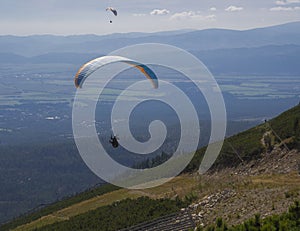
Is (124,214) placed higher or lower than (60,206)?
higher

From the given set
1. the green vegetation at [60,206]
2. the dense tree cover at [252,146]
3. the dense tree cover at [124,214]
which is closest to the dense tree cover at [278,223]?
the dense tree cover at [124,214]

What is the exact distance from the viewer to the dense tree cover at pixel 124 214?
26.8 meters

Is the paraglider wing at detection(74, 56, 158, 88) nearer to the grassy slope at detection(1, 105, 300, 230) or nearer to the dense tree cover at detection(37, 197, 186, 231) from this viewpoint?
the dense tree cover at detection(37, 197, 186, 231)

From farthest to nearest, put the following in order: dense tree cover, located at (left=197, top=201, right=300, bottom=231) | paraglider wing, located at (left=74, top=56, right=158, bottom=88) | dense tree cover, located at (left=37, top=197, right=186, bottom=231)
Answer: paraglider wing, located at (left=74, top=56, right=158, bottom=88) < dense tree cover, located at (left=37, top=197, right=186, bottom=231) < dense tree cover, located at (left=197, top=201, right=300, bottom=231)

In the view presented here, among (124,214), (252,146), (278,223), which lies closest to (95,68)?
(124,214)

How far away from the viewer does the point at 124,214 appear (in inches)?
1140

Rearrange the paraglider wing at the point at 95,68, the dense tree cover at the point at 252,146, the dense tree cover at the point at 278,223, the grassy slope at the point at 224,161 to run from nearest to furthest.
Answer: the dense tree cover at the point at 278,223 → the paraglider wing at the point at 95,68 → the grassy slope at the point at 224,161 → the dense tree cover at the point at 252,146

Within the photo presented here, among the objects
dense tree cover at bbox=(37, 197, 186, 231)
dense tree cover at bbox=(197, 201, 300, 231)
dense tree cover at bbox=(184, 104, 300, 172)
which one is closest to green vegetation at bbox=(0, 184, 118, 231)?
dense tree cover at bbox=(184, 104, 300, 172)

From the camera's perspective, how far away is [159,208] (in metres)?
27.9

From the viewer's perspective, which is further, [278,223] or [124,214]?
[124,214]

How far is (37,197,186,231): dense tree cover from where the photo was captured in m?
26.8

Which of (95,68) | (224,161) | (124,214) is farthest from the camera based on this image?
(224,161)

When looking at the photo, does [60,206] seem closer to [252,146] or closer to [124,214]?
[252,146]

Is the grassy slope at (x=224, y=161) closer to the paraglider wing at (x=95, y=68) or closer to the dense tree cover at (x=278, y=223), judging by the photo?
the paraglider wing at (x=95, y=68)
